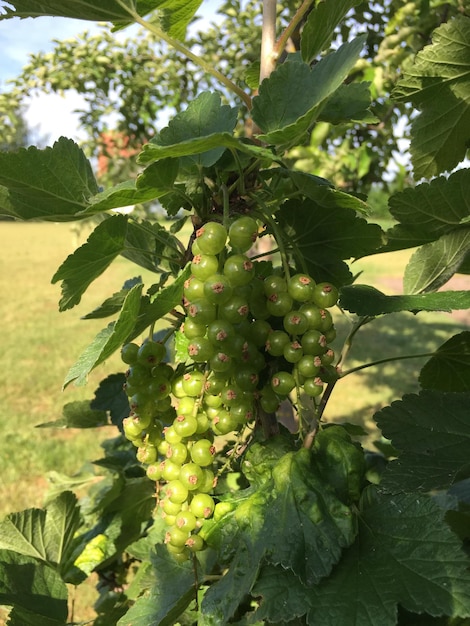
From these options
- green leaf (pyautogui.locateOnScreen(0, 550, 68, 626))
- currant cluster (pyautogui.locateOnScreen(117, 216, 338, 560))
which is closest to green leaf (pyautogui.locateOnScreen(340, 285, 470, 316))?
currant cluster (pyautogui.locateOnScreen(117, 216, 338, 560))

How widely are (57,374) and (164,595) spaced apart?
5.92 metres

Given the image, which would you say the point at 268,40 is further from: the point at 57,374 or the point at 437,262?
the point at 57,374

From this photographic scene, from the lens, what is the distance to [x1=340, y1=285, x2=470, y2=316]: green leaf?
0.69m

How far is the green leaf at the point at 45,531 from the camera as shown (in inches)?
49.4

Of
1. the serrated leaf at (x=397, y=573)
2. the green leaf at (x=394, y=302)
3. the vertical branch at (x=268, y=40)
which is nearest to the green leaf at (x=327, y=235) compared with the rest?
the green leaf at (x=394, y=302)

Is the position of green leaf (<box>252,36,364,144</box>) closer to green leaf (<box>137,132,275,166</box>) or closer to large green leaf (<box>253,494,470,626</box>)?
green leaf (<box>137,132,275,166</box>)

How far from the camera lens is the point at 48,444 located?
4.52 m

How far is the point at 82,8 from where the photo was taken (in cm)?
82

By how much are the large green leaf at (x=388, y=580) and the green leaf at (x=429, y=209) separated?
42 cm

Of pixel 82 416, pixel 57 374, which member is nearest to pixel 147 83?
pixel 82 416

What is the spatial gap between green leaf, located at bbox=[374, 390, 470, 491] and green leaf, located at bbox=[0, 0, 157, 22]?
72 cm

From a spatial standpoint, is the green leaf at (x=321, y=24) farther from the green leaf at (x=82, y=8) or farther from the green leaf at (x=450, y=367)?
the green leaf at (x=450, y=367)

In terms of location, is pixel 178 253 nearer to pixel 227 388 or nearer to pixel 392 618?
pixel 227 388

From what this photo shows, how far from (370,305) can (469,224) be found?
12.2 inches
